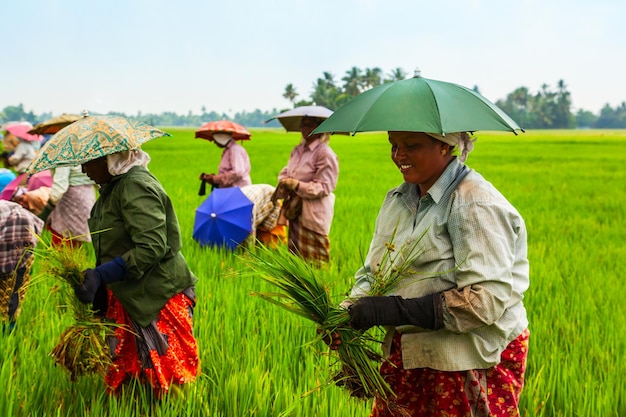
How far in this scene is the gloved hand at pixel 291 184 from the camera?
4.09m

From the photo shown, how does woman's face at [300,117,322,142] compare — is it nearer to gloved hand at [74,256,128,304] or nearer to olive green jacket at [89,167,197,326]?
olive green jacket at [89,167,197,326]

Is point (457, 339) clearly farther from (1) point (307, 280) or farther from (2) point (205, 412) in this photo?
(2) point (205, 412)

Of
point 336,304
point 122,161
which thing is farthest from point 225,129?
point 336,304

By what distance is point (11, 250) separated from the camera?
283cm

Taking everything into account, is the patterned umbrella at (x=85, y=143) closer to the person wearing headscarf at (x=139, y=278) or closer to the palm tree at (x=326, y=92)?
the person wearing headscarf at (x=139, y=278)

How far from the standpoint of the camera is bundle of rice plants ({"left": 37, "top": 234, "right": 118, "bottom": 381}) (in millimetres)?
1994

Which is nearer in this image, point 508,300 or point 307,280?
point 508,300

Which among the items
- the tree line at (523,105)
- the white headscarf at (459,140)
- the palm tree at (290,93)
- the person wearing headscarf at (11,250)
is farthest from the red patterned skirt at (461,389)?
the palm tree at (290,93)

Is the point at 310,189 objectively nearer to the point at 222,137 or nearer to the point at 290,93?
the point at 222,137

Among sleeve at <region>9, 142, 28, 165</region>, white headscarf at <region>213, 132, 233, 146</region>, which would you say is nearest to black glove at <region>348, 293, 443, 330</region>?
white headscarf at <region>213, 132, 233, 146</region>

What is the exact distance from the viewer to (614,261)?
17.3ft

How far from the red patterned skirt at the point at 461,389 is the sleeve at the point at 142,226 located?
913 mm

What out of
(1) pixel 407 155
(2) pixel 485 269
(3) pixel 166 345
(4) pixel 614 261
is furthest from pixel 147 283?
(4) pixel 614 261

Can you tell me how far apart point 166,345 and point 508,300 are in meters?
1.33
